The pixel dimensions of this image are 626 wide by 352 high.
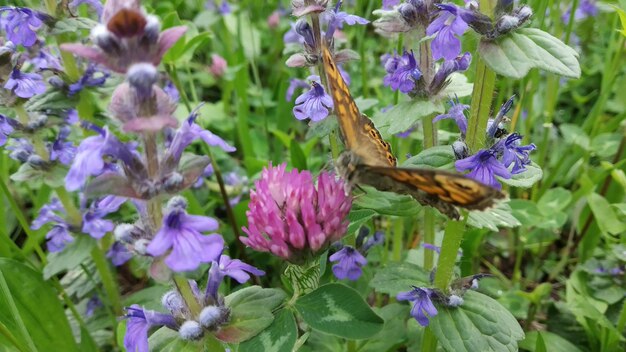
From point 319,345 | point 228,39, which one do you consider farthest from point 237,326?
point 228,39

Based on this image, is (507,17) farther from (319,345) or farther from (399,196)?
(319,345)

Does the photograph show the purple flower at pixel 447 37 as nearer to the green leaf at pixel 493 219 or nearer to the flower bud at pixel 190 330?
the green leaf at pixel 493 219

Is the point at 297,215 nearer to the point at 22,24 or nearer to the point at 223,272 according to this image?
the point at 223,272

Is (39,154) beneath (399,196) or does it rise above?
beneath

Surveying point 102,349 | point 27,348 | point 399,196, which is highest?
point 399,196

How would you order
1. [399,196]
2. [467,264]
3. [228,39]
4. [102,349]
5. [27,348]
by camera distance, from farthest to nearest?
[228,39], [102,349], [467,264], [27,348], [399,196]

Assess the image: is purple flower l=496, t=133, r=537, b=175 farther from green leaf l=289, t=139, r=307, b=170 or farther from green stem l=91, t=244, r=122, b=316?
green stem l=91, t=244, r=122, b=316

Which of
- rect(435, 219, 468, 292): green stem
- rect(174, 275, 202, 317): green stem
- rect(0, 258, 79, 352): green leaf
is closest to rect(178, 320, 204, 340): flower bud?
rect(174, 275, 202, 317): green stem
